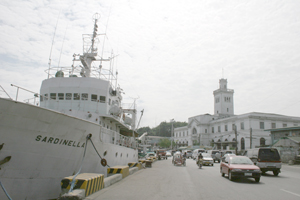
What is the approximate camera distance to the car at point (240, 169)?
12.0 m

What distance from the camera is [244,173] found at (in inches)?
477

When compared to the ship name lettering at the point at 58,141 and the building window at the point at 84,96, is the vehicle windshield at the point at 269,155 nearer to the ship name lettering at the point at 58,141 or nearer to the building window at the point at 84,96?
the building window at the point at 84,96

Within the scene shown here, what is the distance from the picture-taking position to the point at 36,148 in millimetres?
7820

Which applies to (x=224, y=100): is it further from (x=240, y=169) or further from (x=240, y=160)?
(x=240, y=169)

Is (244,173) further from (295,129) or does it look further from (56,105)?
(295,129)

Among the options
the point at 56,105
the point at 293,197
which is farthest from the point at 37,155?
the point at 293,197

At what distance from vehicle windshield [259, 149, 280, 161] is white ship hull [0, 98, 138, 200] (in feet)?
40.6

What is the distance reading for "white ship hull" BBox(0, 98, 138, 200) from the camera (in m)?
7.17

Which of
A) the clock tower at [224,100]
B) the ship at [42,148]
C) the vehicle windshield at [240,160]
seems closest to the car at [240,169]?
the vehicle windshield at [240,160]

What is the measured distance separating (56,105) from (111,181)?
6.78m

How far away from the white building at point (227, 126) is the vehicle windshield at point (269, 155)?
34.5m

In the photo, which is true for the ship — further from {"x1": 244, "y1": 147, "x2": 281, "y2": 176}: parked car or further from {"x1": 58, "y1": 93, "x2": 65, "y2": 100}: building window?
{"x1": 244, "y1": 147, "x2": 281, "y2": 176}: parked car

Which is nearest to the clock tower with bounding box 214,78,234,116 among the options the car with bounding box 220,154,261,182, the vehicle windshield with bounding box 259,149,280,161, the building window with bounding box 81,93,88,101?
the vehicle windshield with bounding box 259,149,280,161

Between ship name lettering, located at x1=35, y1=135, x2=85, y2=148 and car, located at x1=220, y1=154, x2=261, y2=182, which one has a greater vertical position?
ship name lettering, located at x1=35, y1=135, x2=85, y2=148
